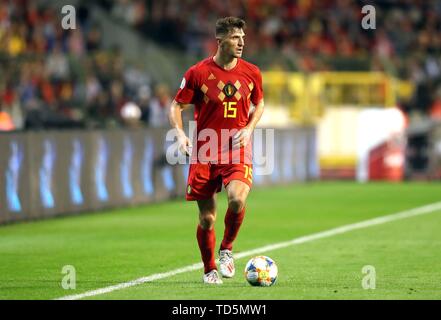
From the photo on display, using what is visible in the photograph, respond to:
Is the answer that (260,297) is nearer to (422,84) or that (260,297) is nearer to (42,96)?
(42,96)

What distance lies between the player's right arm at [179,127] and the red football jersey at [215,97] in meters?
0.07

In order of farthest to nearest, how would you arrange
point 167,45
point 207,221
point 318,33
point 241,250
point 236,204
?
1. point 318,33
2. point 167,45
3. point 241,250
4. point 207,221
5. point 236,204

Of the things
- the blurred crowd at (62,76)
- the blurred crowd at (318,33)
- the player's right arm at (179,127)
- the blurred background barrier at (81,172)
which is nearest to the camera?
the player's right arm at (179,127)

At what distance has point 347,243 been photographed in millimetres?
16016

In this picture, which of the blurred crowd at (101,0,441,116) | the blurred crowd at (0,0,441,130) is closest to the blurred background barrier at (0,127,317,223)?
the blurred crowd at (0,0,441,130)

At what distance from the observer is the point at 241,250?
15.2 m

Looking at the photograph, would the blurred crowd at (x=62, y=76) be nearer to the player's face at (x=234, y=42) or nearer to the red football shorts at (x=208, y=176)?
the red football shorts at (x=208, y=176)

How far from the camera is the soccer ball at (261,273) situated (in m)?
11.3

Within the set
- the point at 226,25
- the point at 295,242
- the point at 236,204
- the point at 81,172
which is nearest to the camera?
the point at 226,25

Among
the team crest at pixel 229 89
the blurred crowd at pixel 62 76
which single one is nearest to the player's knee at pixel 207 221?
the team crest at pixel 229 89

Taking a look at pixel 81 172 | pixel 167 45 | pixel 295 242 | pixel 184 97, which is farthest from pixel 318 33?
pixel 184 97

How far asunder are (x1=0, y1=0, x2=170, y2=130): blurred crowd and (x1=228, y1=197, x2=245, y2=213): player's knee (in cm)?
1367

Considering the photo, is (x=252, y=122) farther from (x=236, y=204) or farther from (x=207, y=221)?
(x=207, y=221)

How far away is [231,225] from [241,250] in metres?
3.42
